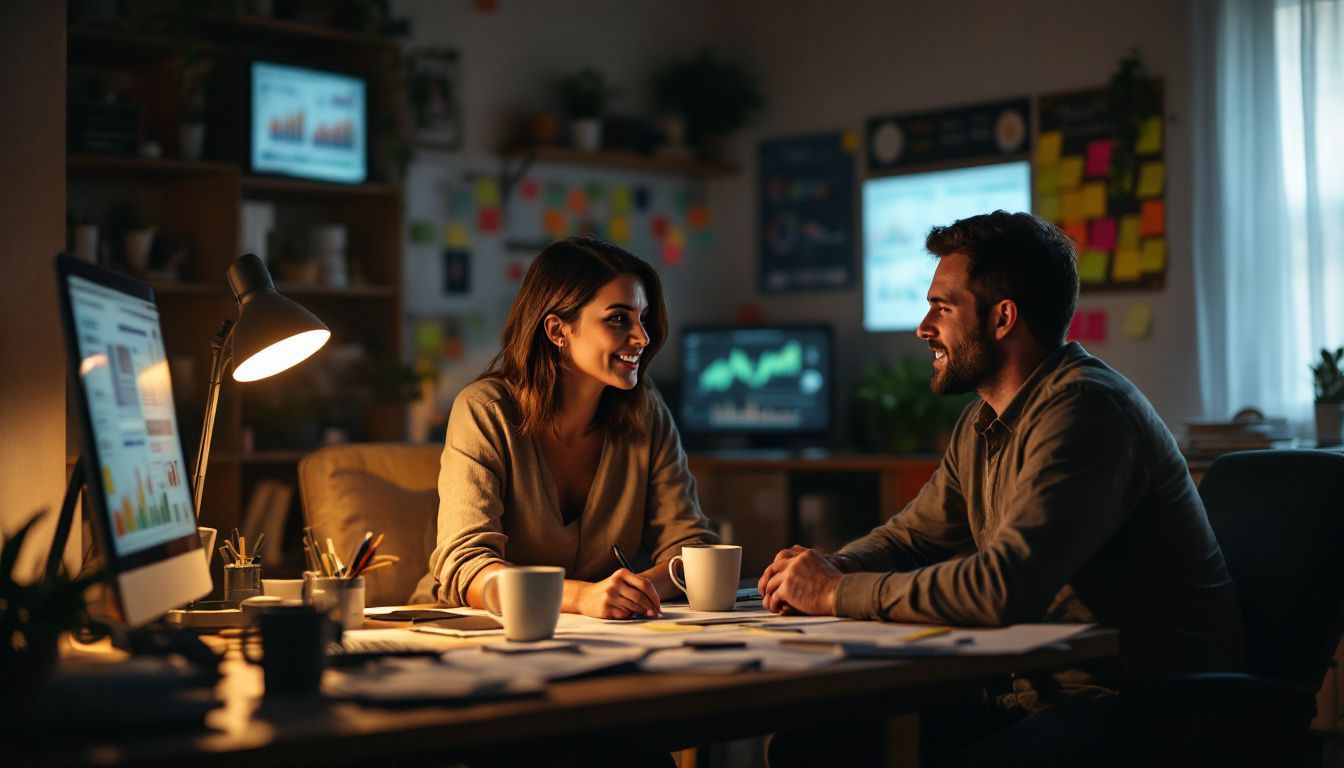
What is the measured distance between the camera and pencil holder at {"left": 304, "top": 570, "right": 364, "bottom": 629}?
167 cm

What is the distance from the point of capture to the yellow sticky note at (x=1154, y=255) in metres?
4.43

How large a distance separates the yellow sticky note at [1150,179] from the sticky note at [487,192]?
2.17m

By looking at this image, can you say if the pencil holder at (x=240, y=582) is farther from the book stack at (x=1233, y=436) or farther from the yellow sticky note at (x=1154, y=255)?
the yellow sticky note at (x=1154, y=255)

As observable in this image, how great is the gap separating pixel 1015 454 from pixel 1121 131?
2.97 m

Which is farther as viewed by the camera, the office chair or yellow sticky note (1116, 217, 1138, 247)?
yellow sticky note (1116, 217, 1138, 247)

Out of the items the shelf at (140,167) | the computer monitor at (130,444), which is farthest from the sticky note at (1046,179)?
the computer monitor at (130,444)

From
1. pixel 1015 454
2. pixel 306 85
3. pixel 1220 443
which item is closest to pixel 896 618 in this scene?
pixel 1015 454

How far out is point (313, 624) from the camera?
4.05 ft

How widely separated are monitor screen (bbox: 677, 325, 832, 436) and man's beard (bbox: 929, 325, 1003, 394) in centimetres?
303

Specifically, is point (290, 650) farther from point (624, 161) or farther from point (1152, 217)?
point (624, 161)

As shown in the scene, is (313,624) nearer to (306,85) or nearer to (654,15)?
(306,85)

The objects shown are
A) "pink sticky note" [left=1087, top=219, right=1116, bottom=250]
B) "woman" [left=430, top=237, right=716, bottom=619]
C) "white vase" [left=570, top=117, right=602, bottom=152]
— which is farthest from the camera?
"white vase" [left=570, top=117, right=602, bottom=152]

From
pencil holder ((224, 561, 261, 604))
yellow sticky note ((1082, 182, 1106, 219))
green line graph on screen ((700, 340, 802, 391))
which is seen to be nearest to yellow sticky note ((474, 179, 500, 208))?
green line graph on screen ((700, 340, 802, 391))

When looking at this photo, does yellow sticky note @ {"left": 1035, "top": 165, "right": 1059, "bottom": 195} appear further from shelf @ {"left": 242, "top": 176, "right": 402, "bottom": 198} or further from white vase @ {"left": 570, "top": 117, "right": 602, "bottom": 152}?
shelf @ {"left": 242, "top": 176, "right": 402, "bottom": 198}
